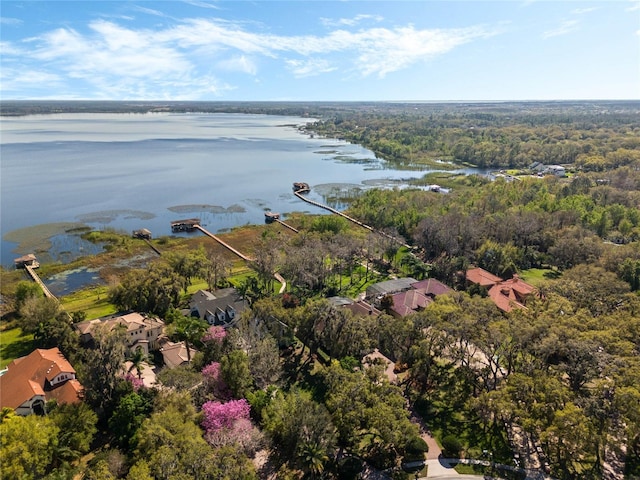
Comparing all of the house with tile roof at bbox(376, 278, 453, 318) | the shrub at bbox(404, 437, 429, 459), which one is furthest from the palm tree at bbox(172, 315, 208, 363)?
the house with tile roof at bbox(376, 278, 453, 318)

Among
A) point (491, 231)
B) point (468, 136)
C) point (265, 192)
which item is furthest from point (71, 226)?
point (468, 136)

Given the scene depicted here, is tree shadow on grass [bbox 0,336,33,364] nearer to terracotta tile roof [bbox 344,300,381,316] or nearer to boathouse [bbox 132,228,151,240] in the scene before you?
terracotta tile roof [bbox 344,300,381,316]

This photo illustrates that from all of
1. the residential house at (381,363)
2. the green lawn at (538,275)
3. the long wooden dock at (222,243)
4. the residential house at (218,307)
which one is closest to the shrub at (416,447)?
the residential house at (381,363)

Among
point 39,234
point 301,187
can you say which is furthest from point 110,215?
point 301,187

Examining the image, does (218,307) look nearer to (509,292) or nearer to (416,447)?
(416,447)

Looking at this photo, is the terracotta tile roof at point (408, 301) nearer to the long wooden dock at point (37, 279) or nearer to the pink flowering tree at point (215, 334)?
the pink flowering tree at point (215, 334)

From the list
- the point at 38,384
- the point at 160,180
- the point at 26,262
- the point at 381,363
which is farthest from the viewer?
the point at 160,180
